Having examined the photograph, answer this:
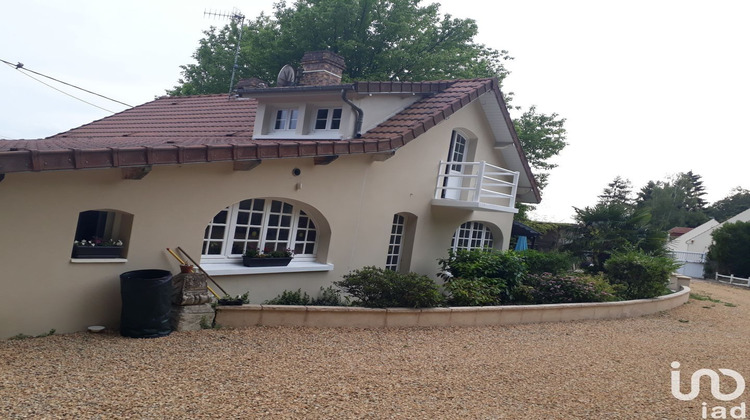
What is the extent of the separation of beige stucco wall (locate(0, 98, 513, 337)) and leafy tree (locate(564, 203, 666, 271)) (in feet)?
27.8

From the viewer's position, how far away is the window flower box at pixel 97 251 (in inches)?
257

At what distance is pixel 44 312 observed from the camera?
6.22m

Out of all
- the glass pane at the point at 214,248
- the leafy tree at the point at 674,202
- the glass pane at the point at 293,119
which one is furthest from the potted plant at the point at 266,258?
the leafy tree at the point at 674,202

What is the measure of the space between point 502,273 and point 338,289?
4118 millimetres

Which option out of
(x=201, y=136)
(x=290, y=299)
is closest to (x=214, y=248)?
(x=290, y=299)

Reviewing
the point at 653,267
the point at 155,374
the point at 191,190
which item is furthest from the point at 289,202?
the point at 653,267

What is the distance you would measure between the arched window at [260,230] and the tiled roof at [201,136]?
120 centimetres

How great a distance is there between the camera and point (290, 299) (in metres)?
9.03

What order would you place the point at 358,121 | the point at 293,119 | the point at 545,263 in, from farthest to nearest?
the point at 545,263 → the point at 293,119 → the point at 358,121

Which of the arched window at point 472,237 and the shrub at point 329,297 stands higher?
the arched window at point 472,237

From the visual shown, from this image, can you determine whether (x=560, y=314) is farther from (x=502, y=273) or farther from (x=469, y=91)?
(x=469, y=91)

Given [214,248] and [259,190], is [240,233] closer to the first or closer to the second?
[214,248]

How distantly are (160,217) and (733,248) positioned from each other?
3159 centimetres

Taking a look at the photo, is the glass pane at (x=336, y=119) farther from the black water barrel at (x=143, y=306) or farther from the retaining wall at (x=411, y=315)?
the black water barrel at (x=143, y=306)
